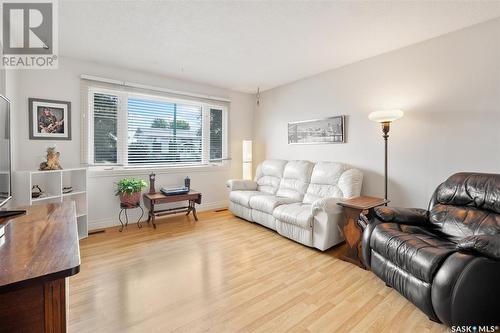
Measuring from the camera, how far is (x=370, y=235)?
219 cm

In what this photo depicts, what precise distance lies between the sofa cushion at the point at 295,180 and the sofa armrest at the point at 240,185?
564mm

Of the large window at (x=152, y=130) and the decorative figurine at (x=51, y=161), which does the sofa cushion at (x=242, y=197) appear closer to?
the large window at (x=152, y=130)

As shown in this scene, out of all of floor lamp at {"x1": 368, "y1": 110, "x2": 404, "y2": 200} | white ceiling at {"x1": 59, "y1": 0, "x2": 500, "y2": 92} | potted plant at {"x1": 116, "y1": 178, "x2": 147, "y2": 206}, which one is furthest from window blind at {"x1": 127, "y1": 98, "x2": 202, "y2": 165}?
floor lamp at {"x1": 368, "y1": 110, "x2": 404, "y2": 200}

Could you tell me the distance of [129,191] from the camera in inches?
→ 136

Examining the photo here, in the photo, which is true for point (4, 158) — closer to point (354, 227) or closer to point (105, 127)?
point (105, 127)

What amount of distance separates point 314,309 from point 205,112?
3.80 meters

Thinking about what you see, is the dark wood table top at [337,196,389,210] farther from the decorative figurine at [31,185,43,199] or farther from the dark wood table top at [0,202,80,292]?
the decorative figurine at [31,185,43,199]

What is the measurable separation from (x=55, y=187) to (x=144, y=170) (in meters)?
1.20

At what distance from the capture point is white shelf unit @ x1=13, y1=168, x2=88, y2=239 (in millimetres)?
2613

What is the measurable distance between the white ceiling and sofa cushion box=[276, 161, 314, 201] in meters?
1.56

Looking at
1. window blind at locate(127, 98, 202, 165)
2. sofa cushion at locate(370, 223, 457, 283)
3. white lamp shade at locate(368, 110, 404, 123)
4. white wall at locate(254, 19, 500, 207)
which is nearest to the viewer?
sofa cushion at locate(370, 223, 457, 283)

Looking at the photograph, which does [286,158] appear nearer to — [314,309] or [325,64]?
[325,64]

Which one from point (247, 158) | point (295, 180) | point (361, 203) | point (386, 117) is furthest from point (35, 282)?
point (247, 158)

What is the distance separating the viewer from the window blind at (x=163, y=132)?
390 centimetres
